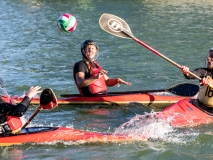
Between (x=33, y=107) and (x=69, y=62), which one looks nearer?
(x=33, y=107)

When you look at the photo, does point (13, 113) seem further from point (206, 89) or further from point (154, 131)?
point (206, 89)

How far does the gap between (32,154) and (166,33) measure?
10119 mm

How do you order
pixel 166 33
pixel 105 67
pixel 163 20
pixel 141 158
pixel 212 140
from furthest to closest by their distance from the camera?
pixel 163 20 < pixel 166 33 < pixel 105 67 < pixel 212 140 < pixel 141 158

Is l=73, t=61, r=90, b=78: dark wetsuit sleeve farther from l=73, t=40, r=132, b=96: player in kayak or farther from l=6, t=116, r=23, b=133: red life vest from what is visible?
l=6, t=116, r=23, b=133: red life vest

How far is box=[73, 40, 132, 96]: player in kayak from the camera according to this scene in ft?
24.2

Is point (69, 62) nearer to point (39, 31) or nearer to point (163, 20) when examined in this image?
point (39, 31)

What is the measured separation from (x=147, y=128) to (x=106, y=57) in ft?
19.5

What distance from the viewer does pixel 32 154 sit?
18.7ft

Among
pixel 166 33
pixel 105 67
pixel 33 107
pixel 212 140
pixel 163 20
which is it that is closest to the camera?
pixel 212 140

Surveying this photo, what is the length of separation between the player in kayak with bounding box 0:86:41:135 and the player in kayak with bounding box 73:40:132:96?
1.94 m

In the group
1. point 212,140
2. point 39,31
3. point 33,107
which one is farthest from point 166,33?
point 212,140

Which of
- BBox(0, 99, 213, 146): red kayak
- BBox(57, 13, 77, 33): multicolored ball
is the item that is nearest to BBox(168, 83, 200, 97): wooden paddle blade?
BBox(0, 99, 213, 146): red kayak

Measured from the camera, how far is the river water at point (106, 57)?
19.0 feet

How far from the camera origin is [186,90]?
23.9 feet
